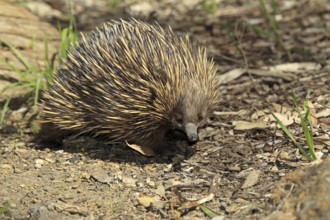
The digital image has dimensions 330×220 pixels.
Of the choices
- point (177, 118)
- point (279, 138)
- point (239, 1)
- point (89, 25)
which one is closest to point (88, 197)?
point (177, 118)

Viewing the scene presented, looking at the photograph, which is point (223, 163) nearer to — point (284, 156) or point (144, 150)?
point (284, 156)

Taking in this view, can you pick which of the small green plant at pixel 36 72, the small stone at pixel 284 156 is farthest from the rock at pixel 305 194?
the small green plant at pixel 36 72

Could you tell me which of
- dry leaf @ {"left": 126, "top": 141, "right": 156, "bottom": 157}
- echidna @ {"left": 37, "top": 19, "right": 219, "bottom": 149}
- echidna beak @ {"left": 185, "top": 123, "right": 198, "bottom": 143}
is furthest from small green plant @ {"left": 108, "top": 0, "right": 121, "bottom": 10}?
echidna beak @ {"left": 185, "top": 123, "right": 198, "bottom": 143}

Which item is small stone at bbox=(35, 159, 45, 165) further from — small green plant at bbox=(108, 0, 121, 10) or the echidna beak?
small green plant at bbox=(108, 0, 121, 10)

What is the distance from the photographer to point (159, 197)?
4.50m

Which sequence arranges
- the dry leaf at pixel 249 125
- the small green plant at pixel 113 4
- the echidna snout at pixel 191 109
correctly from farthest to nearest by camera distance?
the small green plant at pixel 113 4
the dry leaf at pixel 249 125
the echidna snout at pixel 191 109

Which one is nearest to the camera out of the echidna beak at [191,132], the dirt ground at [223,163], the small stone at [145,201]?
the dirt ground at [223,163]

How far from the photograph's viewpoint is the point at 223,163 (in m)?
4.95

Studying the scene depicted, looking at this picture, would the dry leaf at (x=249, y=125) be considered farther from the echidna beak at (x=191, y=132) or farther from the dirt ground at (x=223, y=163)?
the echidna beak at (x=191, y=132)

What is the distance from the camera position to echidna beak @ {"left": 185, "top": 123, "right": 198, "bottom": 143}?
4.62 meters

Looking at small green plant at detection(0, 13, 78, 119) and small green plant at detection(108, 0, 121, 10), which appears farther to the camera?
small green plant at detection(108, 0, 121, 10)

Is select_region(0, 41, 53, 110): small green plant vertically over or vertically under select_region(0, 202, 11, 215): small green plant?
Answer: over

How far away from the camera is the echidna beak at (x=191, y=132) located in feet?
15.2

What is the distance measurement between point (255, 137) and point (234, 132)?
0.87 feet
